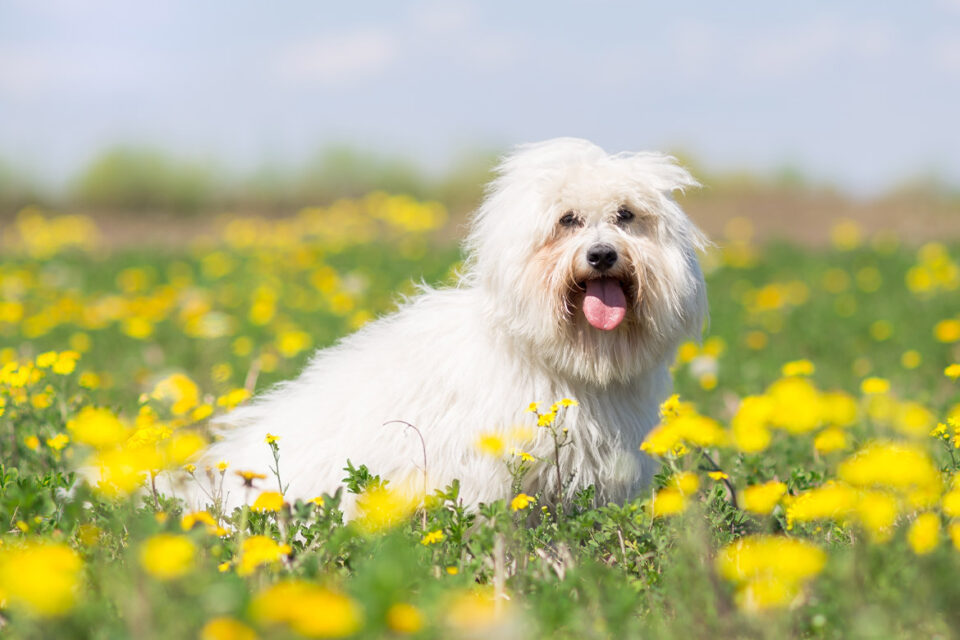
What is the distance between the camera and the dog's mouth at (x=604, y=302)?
3514 mm

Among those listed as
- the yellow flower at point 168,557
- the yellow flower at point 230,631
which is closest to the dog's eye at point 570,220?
the yellow flower at point 168,557

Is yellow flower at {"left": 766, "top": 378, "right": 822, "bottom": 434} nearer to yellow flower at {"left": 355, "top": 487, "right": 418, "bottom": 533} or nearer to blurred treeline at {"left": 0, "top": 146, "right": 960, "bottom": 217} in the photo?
yellow flower at {"left": 355, "top": 487, "right": 418, "bottom": 533}

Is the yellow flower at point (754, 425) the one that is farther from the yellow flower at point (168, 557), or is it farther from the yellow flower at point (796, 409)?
the yellow flower at point (168, 557)

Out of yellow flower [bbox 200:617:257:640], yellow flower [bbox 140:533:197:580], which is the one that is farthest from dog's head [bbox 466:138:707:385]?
yellow flower [bbox 200:617:257:640]

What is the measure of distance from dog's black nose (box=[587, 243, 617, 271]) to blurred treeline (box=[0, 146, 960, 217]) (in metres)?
19.8

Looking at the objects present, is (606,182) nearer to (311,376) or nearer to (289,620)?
(311,376)

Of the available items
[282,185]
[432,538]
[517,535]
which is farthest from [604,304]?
[282,185]

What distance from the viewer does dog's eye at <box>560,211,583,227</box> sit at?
3.62 m

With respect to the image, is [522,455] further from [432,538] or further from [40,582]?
[40,582]

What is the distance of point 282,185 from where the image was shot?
79.9 feet

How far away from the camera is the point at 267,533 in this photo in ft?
10.7

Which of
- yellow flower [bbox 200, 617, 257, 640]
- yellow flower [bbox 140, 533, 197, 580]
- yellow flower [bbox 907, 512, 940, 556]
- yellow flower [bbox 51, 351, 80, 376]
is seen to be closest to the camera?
yellow flower [bbox 200, 617, 257, 640]

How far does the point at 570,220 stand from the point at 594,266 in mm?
261

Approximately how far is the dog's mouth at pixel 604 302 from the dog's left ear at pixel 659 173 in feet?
1.36
